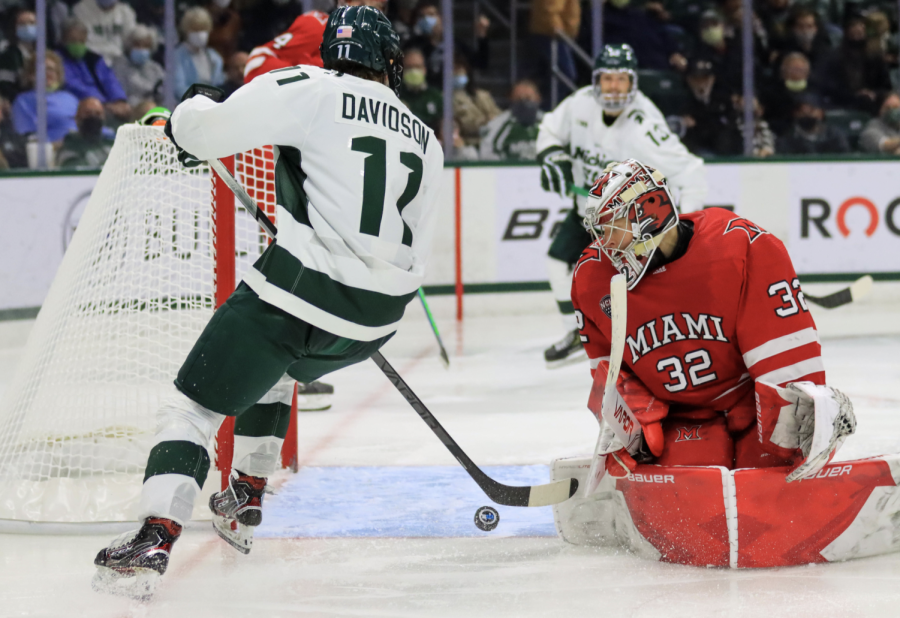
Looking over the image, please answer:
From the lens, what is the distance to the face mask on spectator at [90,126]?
17.4 feet

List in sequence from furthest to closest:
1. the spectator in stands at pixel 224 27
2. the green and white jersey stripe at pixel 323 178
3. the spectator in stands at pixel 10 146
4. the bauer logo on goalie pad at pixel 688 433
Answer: the spectator in stands at pixel 224 27 < the spectator in stands at pixel 10 146 < the bauer logo on goalie pad at pixel 688 433 < the green and white jersey stripe at pixel 323 178

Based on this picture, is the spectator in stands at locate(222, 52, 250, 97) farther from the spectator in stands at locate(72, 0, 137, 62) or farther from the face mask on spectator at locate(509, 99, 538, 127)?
the face mask on spectator at locate(509, 99, 538, 127)

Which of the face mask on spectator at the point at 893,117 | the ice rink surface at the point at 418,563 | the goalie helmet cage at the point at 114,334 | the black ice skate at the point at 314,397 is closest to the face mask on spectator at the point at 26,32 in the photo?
the black ice skate at the point at 314,397

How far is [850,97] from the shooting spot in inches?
249

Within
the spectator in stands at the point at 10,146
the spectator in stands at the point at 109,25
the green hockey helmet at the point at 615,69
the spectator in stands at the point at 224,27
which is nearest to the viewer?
the green hockey helmet at the point at 615,69

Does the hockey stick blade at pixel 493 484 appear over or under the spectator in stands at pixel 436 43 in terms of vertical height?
under

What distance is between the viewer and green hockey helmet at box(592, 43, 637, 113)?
13.7ft

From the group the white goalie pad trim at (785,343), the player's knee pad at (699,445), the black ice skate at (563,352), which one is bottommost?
the black ice skate at (563,352)

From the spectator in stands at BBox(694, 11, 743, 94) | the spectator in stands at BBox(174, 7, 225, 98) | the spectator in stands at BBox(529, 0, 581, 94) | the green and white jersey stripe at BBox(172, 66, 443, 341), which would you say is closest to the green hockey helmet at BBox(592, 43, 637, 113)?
the spectator in stands at BBox(529, 0, 581, 94)

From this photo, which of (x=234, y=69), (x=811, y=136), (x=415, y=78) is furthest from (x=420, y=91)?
(x=811, y=136)

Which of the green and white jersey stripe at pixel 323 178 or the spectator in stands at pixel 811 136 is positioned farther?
the spectator in stands at pixel 811 136

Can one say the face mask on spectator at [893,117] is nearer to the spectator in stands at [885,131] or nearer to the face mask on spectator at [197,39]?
the spectator in stands at [885,131]

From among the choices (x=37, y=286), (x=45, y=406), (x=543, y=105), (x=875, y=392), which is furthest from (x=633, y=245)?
(x=543, y=105)

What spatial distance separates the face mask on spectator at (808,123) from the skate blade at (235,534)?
4.81 m
